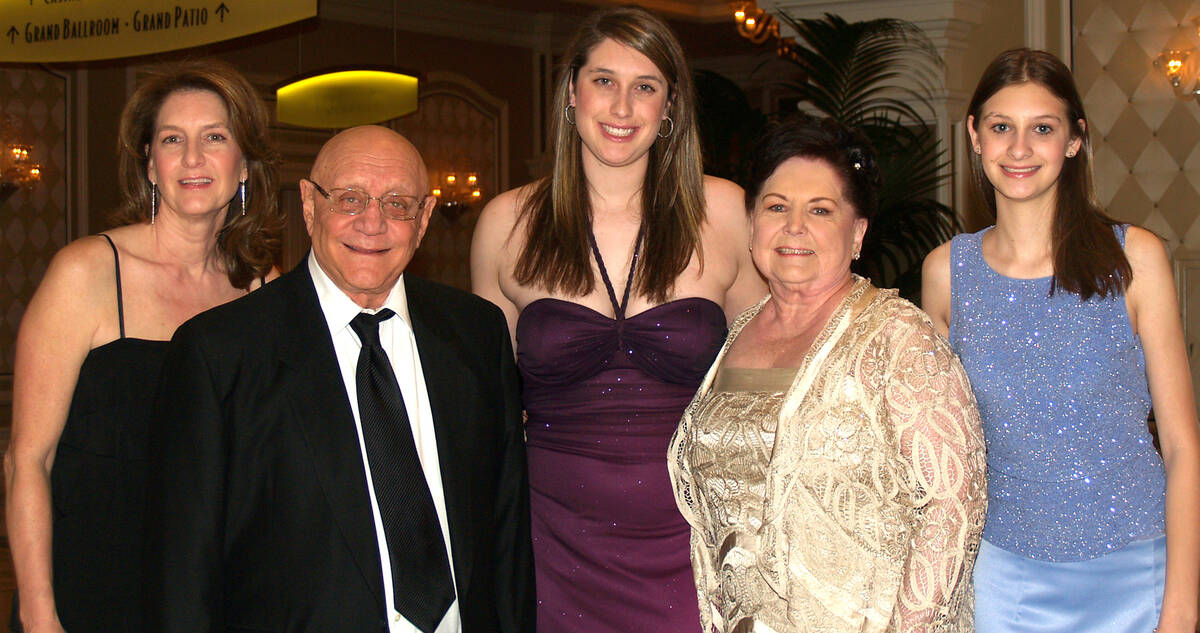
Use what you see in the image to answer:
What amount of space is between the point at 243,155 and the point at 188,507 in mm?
1067

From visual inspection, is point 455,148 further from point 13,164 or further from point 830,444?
point 830,444

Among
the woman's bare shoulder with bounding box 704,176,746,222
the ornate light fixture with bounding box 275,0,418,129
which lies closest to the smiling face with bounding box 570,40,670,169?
the woman's bare shoulder with bounding box 704,176,746,222

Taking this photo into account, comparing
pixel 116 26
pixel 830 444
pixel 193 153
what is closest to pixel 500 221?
pixel 193 153

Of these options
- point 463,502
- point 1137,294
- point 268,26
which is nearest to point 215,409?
point 463,502

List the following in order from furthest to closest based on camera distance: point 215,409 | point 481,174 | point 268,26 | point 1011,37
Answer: point 481,174, point 1011,37, point 268,26, point 215,409

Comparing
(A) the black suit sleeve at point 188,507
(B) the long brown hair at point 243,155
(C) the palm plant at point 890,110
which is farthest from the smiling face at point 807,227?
(C) the palm plant at point 890,110

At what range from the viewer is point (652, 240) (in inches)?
117

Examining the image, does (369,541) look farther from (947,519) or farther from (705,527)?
(947,519)

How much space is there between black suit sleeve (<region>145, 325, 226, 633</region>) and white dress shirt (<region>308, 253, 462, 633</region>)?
0.26m

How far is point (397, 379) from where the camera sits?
2.23 metres

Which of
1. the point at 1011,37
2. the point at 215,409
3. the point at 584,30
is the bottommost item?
the point at 215,409

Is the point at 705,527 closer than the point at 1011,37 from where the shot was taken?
Yes

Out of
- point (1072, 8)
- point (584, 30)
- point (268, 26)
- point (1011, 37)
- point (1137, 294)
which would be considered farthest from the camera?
point (1072, 8)

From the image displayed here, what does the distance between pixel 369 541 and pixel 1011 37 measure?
466cm
